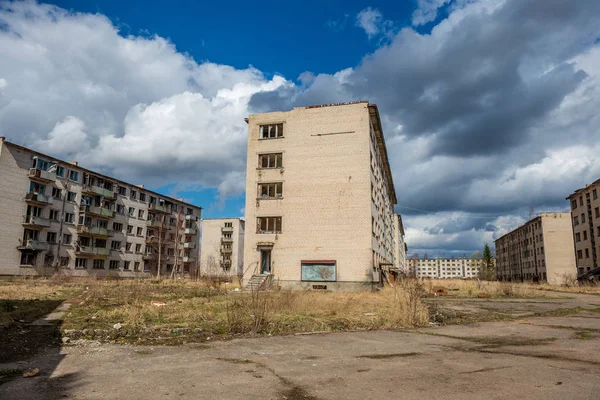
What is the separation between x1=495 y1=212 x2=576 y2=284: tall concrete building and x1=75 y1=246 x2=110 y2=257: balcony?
68.9m

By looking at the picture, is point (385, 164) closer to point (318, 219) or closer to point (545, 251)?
point (318, 219)

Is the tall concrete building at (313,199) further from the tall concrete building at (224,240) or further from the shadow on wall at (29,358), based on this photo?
the tall concrete building at (224,240)

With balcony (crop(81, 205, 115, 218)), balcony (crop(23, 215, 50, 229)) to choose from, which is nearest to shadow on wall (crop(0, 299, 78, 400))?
balcony (crop(23, 215, 50, 229))

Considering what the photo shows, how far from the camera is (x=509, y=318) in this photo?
1488 cm

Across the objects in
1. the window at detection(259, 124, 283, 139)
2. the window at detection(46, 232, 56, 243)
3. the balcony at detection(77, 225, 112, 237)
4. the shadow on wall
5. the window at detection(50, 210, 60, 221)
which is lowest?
the shadow on wall

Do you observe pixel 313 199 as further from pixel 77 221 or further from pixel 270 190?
pixel 77 221

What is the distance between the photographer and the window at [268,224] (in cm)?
3338

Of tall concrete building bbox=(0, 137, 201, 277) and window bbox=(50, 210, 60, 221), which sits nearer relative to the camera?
tall concrete building bbox=(0, 137, 201, 277)

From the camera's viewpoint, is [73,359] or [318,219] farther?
[318,219]

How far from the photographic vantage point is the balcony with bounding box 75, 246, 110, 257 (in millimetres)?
52844

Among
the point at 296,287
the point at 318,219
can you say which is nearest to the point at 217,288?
the point at 296,287

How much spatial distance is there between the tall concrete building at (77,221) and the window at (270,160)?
27521 mm

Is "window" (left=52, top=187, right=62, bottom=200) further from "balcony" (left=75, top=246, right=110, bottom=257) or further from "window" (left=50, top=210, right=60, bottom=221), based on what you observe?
"balcony" (left=75, top=246, right=110, bottom=257)

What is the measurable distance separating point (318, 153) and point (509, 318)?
21.3 metres
